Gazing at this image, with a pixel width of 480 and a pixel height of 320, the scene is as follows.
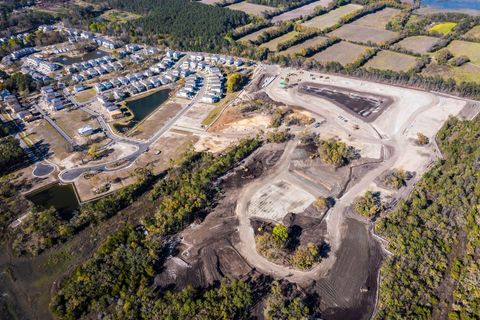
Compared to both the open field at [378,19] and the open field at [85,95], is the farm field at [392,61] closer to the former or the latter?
the open field at [378,19]

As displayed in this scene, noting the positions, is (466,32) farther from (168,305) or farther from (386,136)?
(168,305)

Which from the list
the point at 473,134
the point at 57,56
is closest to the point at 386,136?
the point at 473,134

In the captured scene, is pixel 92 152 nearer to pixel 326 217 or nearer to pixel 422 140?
pixel 326 217

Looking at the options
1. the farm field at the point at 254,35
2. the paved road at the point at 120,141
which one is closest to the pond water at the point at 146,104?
the paved road at the point at 120,141

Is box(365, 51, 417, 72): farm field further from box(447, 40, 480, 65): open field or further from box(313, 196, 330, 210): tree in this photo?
box(313, 196, 330, 210): tree

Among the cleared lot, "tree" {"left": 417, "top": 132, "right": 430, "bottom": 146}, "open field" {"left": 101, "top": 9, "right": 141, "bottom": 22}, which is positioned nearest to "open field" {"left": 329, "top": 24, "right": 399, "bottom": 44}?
"tree" {"left": 417, "top": 132, "right": 430, "bottom": 146}
